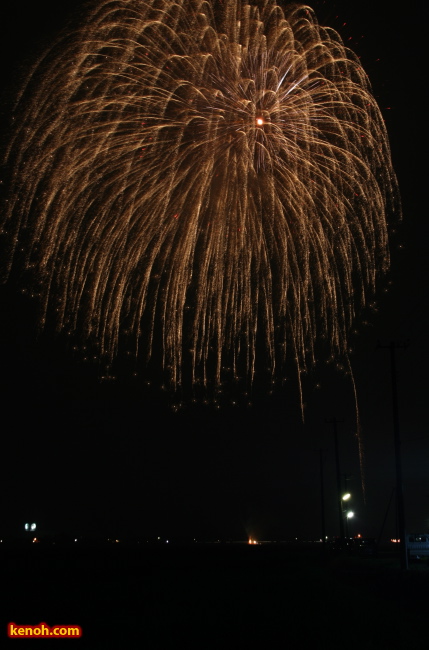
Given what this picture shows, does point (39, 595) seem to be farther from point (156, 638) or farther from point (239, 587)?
point (156, 638)

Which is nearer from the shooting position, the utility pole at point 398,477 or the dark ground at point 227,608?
the dark ground at point 227,608

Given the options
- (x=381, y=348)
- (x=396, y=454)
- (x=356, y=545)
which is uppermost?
(x=381, y=348)

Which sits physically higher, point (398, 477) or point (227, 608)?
point (398, 477)

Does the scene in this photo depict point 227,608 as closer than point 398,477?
Yes

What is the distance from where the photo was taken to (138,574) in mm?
31219

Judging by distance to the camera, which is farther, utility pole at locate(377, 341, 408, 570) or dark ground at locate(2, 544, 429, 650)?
utility pole at locate(377, 341, 408, 570)

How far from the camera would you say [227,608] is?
719 inches

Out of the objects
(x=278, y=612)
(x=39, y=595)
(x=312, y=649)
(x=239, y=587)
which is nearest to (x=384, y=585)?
(x=239, y=587)

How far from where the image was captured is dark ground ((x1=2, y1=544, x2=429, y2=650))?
45.6 feet

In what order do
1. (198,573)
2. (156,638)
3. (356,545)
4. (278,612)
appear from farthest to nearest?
(356,545), (198,573), (278,612), (156,638)

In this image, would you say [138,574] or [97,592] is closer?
[97,592]

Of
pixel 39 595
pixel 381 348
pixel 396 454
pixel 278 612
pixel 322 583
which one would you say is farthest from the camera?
pixel 381 348

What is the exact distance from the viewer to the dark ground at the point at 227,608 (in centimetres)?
1390

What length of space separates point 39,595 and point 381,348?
72.2 ft
